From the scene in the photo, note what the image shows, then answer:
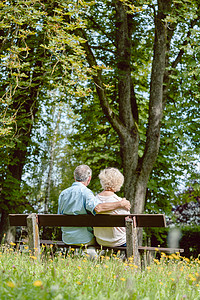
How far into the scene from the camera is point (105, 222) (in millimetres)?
4523

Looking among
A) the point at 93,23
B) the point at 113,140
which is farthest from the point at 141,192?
the point at 93,23

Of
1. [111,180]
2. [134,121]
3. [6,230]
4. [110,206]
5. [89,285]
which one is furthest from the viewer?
[6,230]

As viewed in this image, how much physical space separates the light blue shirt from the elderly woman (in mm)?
184

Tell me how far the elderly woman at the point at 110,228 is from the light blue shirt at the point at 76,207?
7.3 inches

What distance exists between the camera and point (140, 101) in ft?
40.7

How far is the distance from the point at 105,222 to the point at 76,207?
1.94 ft

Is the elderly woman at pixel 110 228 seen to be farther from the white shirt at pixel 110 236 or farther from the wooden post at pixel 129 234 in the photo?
the wooden post at pixel 129 234

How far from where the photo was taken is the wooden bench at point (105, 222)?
4.32 metres

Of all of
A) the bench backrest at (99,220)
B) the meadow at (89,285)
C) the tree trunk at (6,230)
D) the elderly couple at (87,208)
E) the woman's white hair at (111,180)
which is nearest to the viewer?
the meadow at (89,285)

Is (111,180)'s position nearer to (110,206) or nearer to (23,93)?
(110,206)

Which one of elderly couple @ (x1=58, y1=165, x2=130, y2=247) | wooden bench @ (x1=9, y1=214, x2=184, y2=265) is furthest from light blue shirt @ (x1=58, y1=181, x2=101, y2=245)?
wooden bench @ (x1=9, y1=214, x2=184, y2=265)

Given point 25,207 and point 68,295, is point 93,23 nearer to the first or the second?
point 25,207

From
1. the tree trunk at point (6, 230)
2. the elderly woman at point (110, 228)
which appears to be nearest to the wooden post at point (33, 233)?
the elderly woman at point (110, 228)

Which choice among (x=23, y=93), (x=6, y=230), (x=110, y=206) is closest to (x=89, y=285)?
A: (x=110, y=206)
